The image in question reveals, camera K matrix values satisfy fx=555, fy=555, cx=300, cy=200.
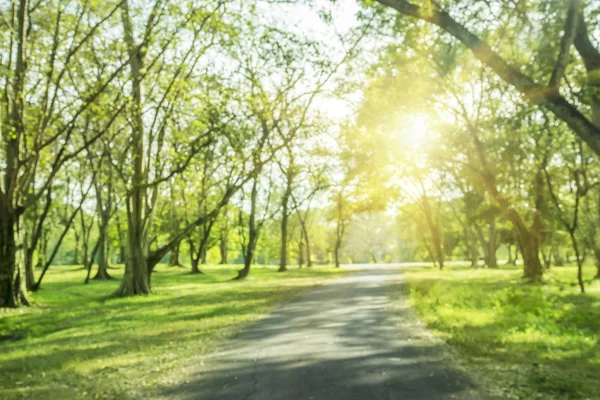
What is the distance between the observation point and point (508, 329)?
39.8 ft

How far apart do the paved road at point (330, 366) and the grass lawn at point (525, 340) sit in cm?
59

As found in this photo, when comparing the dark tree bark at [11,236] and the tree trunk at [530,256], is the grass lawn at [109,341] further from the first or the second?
the tree trunk at [530,256]

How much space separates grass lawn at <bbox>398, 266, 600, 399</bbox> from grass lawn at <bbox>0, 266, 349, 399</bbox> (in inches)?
183

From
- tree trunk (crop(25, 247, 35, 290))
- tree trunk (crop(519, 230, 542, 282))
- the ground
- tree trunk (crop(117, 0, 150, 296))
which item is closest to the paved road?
the ground

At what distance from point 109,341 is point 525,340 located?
8571 mm

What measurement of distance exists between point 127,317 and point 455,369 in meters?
11.4

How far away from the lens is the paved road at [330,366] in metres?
6.78

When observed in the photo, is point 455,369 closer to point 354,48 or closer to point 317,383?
point 317,383

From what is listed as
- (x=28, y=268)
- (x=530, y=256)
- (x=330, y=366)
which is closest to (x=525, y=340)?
(x=330, y=366)

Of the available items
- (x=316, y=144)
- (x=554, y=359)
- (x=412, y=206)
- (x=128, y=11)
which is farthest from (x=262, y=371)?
(x=412, y=206)

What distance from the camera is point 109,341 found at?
1203cm

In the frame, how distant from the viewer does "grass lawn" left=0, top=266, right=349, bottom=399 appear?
313 inches

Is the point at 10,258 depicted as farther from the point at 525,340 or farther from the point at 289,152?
the point at 289,152

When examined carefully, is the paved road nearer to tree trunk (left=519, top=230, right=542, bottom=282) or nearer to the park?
the park
